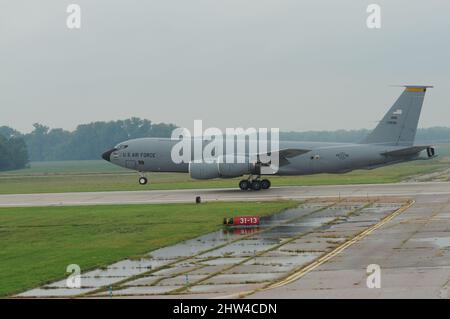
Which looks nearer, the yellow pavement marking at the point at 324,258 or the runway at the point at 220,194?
the yellow pavement marking at the point at 324,258

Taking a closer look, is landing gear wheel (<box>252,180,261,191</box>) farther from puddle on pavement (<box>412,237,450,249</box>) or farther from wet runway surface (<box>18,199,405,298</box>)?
puddle on pavement (<box>412,237,450,249</box>)

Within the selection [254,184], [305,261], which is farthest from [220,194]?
[305,261]

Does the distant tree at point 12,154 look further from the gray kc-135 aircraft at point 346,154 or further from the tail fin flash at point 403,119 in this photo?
the tail fin flash at point 403,119

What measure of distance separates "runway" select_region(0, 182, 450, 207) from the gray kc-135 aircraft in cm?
162

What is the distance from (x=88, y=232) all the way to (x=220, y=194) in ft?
68.4

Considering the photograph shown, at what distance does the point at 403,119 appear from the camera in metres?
59.1

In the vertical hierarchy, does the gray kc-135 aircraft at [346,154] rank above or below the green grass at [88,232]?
above

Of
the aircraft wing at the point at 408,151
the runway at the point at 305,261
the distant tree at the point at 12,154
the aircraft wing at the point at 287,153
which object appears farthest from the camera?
the distant tree at the point at 12,154

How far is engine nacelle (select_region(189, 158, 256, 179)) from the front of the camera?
190 feet

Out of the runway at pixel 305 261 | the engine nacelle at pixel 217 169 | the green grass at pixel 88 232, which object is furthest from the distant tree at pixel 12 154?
the runway at pixel 305 261

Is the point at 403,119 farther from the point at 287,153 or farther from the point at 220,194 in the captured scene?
the point at 220,194

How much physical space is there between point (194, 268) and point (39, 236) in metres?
13.4

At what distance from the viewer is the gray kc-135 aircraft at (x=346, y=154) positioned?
191 feet
